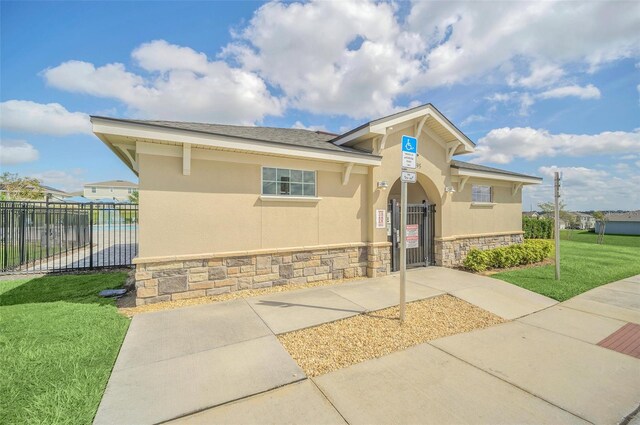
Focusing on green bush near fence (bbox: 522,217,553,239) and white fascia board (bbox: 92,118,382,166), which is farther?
green bush near fence (bbox: 522,217,553,239)

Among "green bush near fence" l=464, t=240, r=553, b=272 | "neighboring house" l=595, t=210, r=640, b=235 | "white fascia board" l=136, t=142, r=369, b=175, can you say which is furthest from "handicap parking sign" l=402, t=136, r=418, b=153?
"neighboring house" l=595, t=210, r=640, b=235

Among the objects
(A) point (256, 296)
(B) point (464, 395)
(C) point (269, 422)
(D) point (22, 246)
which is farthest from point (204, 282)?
(D) point (22, 246)

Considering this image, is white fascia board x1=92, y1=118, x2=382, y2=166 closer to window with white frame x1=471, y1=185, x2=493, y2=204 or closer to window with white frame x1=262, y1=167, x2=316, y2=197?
window with white frame x1=262, y1=167, x2=316, y2=197

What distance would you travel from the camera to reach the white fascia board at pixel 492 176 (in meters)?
10.2

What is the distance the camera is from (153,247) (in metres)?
5.57

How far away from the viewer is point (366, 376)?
329 cm

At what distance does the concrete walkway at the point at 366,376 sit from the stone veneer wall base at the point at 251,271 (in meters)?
0.69

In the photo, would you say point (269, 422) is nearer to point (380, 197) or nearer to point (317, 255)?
point (317, 255)

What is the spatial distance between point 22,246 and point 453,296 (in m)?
14.1

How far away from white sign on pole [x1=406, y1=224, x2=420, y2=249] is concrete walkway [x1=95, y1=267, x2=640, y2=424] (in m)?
3.76

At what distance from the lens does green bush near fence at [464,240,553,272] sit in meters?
9.14

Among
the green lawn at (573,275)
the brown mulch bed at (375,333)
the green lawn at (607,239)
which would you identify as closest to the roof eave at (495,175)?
the green lawn at (573,275)

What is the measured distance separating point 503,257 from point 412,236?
3416 millimetres

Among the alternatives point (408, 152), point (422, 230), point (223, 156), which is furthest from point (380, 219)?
point (223, 156)
